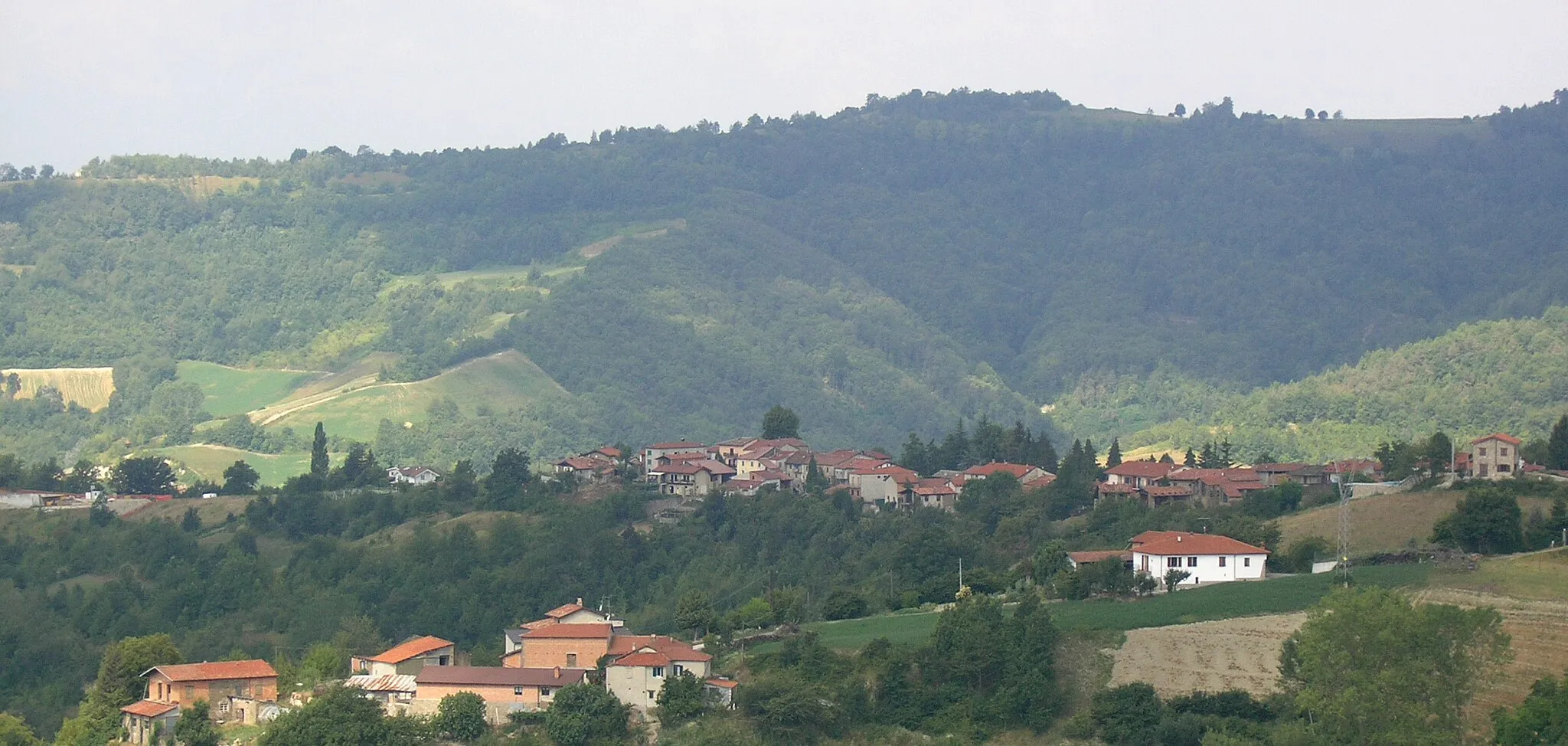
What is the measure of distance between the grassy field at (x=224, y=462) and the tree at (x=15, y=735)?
6013cm

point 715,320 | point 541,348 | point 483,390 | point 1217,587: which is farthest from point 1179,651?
point 715,320

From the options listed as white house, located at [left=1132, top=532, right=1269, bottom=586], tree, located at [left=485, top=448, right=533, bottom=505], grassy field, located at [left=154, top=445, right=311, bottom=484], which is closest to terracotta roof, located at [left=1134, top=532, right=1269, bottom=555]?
white house, located at [left=1132, top=532, right=1269, bottom=586]

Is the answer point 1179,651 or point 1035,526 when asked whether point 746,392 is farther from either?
point 1179,651

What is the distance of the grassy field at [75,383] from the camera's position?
166875 millimetres

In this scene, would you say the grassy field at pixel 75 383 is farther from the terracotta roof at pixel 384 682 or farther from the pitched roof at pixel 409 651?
the terracotta roof at pixel 384 682

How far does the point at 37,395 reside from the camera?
16575cm

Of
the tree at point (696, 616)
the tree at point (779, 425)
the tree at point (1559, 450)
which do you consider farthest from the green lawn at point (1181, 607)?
the tree at point (779, 425)

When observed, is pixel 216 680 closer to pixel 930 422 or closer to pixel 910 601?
pixel 910 601

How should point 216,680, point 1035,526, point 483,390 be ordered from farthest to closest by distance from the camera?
1. point 483,390
2. point 1035,526
3. point 216,680

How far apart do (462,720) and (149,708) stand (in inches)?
408

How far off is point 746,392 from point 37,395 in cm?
5447

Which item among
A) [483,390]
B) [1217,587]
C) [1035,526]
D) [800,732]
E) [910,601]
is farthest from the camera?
[483,390]

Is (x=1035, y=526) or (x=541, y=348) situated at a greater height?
(x=541, y=348)

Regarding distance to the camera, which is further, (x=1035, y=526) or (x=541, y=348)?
(x=541, y=348)
